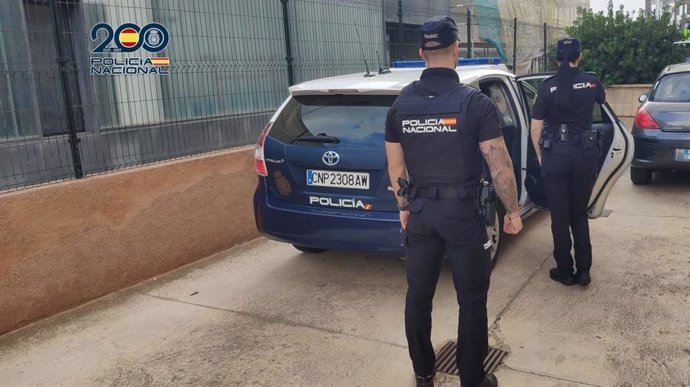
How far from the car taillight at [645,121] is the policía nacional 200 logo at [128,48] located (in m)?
5.52

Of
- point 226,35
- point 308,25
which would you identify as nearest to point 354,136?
point 226,35

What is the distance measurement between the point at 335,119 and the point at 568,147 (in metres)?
1.69

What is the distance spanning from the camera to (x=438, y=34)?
2.72m

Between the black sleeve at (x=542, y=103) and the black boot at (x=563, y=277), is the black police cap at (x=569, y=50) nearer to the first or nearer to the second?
the black sleeve at (x=542, y=103)

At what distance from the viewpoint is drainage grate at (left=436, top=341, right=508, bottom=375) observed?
10.9ft

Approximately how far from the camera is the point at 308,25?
25.6 feet

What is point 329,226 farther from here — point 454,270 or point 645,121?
point 645,121

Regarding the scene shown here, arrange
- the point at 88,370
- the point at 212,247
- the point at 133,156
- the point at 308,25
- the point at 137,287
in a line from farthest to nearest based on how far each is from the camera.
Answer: the point at 308,25 → the point at 212,247 → the point at 133,156 → the point at 137,287 → the point at 88,370

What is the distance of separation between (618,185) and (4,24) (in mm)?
7298

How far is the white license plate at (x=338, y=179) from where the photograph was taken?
416cm

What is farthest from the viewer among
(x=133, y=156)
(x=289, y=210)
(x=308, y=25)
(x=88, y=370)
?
(x=308, y=25)

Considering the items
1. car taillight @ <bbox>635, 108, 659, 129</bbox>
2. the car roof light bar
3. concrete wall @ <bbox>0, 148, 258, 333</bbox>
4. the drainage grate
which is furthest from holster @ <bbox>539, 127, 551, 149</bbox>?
car taillight @ <bbox>635, 108, 659, 129</bbox>

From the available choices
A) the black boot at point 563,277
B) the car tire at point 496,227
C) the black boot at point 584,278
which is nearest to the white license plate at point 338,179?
the car tire at point 496,227

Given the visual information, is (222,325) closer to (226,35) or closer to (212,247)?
(212,247)
